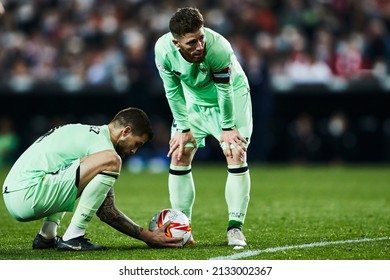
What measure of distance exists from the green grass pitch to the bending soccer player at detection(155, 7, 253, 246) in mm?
417

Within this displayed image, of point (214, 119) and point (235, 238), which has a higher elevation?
point (214, 119)

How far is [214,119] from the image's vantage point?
7.47m

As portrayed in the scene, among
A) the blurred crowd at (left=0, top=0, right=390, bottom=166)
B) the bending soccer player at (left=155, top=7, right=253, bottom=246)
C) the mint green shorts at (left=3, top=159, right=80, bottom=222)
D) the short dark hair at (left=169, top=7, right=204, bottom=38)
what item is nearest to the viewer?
the mint green shorts at (left=3, top=159, right=80, bottom=222)

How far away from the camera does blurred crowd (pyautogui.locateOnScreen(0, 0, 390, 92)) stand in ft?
58.6

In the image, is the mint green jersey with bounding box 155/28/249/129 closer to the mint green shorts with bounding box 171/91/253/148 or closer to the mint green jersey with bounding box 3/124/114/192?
the mint green shorts with bounding box 171/91/253/148

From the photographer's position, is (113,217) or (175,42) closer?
(113,217)

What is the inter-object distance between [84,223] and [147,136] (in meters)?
0.82

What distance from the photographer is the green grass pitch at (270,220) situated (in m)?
6.57

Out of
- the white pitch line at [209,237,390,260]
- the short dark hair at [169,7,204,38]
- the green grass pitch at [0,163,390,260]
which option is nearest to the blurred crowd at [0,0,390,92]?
the green grass pitch at [0,163,390,260]

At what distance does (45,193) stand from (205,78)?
1627 millimetres

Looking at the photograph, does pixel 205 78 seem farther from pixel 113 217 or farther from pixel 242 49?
pixel 242 49

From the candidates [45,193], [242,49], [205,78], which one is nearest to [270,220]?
[205,78]

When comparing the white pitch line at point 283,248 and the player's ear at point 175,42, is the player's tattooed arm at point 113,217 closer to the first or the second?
the white pitch line at point 283,248
